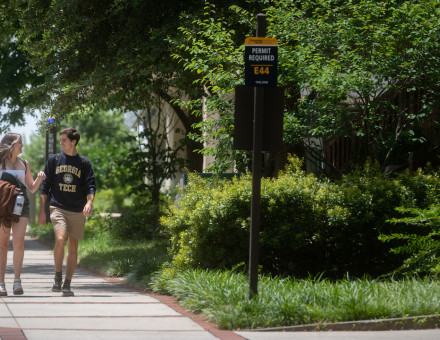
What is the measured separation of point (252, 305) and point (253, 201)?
41.1 inches

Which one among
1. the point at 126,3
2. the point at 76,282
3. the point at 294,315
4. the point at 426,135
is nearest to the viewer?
the point at 294,315

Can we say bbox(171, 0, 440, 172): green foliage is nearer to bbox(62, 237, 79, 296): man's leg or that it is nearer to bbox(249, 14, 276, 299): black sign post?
bbox(249, 14, 276, 299): black sign post

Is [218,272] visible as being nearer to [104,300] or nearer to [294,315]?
[104,300]

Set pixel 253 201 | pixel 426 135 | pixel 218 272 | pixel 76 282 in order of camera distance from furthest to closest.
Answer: pixel 426 135 < pixel 76 282 < pixel 218 272 < pixel 253 201

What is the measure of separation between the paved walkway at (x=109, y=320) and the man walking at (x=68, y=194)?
0.54 metres

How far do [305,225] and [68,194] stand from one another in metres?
2.93

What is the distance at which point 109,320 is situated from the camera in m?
7.69

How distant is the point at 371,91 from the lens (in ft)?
34.9

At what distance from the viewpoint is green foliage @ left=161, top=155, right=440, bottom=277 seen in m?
9.70

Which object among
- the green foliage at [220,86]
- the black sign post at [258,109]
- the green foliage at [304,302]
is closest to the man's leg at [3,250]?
the green foliage at [304,302]

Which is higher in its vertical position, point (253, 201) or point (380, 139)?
point (380, 139)

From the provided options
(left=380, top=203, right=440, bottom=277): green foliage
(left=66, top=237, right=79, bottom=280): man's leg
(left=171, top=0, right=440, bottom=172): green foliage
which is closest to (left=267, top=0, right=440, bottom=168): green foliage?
(left=171, top=0, right=440, bottom=172): green foliage

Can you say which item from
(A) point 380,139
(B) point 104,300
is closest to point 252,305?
(B) point 104,300

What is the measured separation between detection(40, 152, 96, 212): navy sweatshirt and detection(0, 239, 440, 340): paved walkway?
3.75ft
